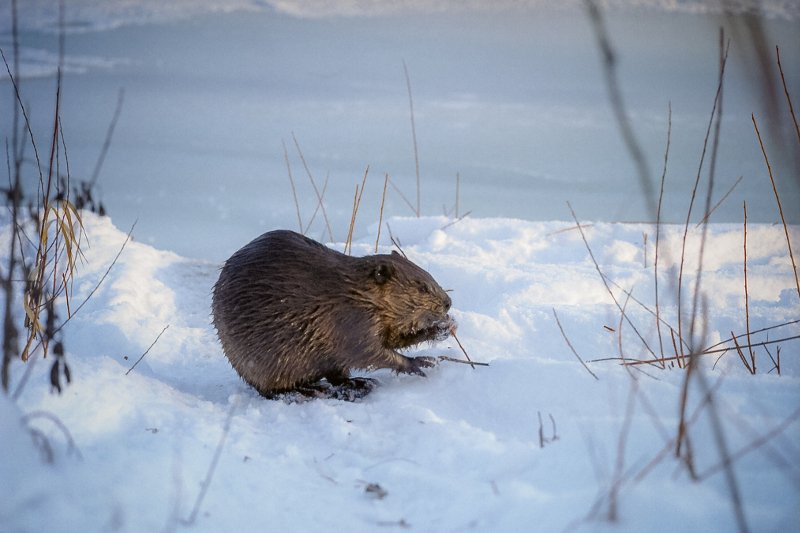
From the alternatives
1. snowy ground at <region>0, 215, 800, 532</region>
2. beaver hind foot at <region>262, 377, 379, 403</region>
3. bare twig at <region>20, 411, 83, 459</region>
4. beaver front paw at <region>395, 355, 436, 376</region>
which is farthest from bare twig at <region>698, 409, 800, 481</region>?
bare twig at <region>20, 411, 83, 459</region>

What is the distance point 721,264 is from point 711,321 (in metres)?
1.79

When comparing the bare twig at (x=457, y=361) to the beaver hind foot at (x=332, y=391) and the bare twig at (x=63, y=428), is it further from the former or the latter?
the bare twig at (x=63, y=428)

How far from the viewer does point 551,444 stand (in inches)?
90.8

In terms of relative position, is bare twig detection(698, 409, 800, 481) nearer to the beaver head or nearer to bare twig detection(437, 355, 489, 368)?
bare twig detection(437, 355, 489, 368)

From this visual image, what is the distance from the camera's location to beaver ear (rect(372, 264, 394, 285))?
3.42 meters

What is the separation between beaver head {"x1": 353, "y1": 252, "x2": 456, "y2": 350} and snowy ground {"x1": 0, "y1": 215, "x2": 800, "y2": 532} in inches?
8.6

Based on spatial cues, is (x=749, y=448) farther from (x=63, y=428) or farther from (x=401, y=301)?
(x=63, y=428)

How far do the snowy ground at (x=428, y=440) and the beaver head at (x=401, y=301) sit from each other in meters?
0.22

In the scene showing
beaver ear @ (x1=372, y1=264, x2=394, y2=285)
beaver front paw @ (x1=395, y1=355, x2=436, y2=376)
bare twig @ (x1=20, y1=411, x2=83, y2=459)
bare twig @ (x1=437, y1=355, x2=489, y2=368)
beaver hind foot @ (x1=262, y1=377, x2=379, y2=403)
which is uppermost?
beaver ear @ (x1=372, y1=264, x2=394, y2=285)

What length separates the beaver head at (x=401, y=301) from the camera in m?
3.45

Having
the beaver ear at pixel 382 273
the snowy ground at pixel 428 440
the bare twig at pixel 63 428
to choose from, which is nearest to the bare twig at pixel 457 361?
the snowy ground at pixel 428 440

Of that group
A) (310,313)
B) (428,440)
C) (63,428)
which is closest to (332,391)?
(310,313)

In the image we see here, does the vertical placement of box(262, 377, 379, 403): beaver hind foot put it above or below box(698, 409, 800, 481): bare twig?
below

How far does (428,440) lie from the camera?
261 centimetres
